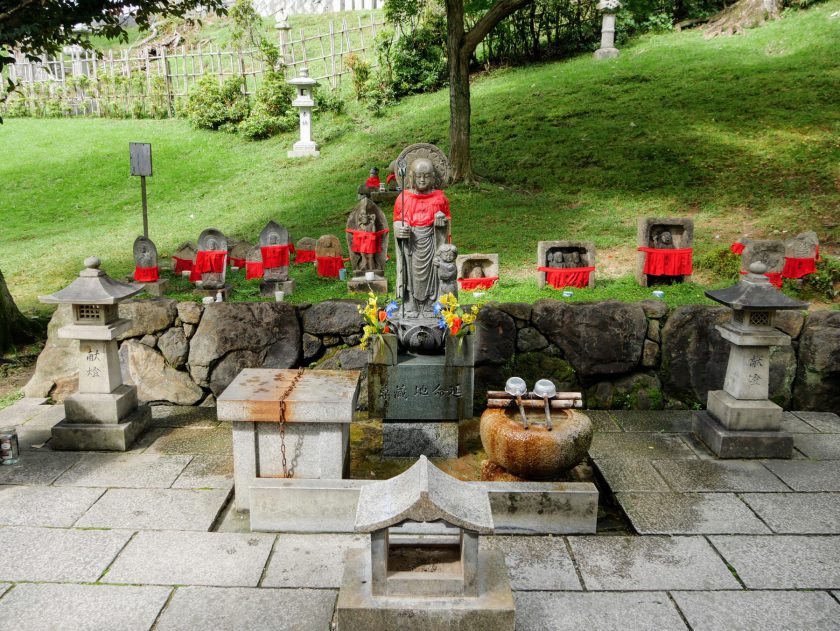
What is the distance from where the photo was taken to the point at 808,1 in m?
22.3

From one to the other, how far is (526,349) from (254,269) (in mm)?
4656

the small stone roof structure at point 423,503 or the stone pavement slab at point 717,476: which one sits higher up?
the small stone roof structure at point 423,503

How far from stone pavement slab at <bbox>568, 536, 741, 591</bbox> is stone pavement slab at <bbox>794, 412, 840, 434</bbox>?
3.45 metres

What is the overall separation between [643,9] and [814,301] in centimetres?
1188

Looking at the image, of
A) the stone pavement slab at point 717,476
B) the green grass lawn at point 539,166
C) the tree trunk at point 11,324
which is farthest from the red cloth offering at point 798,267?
the tree trunk at point 11,324

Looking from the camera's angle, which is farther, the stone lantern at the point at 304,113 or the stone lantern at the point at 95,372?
the stone lantern at the point at 304,113

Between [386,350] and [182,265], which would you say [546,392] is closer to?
[386,350]

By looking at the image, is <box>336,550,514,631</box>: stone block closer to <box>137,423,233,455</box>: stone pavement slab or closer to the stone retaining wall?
<box>137,423,233,455</box>: stone pavement slab

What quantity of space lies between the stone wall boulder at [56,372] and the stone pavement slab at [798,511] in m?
8.48

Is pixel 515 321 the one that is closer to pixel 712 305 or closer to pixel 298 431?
pixel 712 305

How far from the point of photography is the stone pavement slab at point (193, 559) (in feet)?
18.0

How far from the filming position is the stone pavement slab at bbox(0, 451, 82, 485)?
7109 mm

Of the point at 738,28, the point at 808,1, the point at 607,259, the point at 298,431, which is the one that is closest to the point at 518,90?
the point at 738,28

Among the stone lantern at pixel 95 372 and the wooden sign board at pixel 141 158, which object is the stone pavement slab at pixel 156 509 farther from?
the wooden sign board at pixel 141 158
